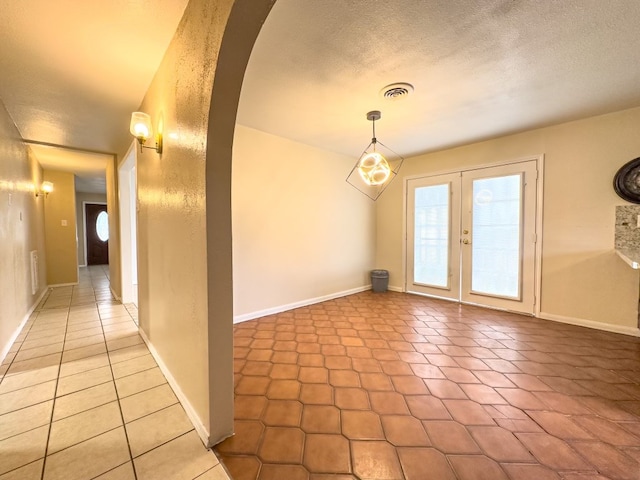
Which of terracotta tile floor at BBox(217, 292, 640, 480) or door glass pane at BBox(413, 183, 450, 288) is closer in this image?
terracotta tile floor at BBox(217, 292, 640, 480)

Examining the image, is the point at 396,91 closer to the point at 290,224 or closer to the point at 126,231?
the point at 290,224

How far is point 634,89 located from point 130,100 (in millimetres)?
4666

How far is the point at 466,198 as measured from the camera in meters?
3.72

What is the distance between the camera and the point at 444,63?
1894mm

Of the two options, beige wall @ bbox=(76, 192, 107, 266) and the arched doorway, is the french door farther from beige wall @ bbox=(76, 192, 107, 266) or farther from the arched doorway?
beige wall @ bbox=(76, 192, 107, 266)

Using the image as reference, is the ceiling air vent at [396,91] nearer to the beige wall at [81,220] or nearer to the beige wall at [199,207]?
the beige wall at [199,207]

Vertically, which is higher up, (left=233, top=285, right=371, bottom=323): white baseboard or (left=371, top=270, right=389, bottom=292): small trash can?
(left=371, top=270, right=389, bottom=292): small trash can

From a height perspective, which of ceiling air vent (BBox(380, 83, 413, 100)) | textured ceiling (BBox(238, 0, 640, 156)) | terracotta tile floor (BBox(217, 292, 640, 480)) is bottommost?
terracotta tile floor (BBox(217, 292, 640, 480))

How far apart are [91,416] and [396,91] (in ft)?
10.5

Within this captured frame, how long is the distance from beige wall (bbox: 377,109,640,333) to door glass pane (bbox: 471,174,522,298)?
0.29 metres

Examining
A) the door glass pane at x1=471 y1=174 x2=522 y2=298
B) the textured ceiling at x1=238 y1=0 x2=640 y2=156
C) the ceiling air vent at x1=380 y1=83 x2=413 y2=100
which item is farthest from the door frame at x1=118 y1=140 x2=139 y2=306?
the door glass pane at x1=471 y1=174 x2=522 y2=298

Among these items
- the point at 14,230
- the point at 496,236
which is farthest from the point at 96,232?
the point at 496,236

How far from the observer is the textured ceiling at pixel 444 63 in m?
1.47

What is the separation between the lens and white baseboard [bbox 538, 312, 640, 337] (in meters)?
2.62
